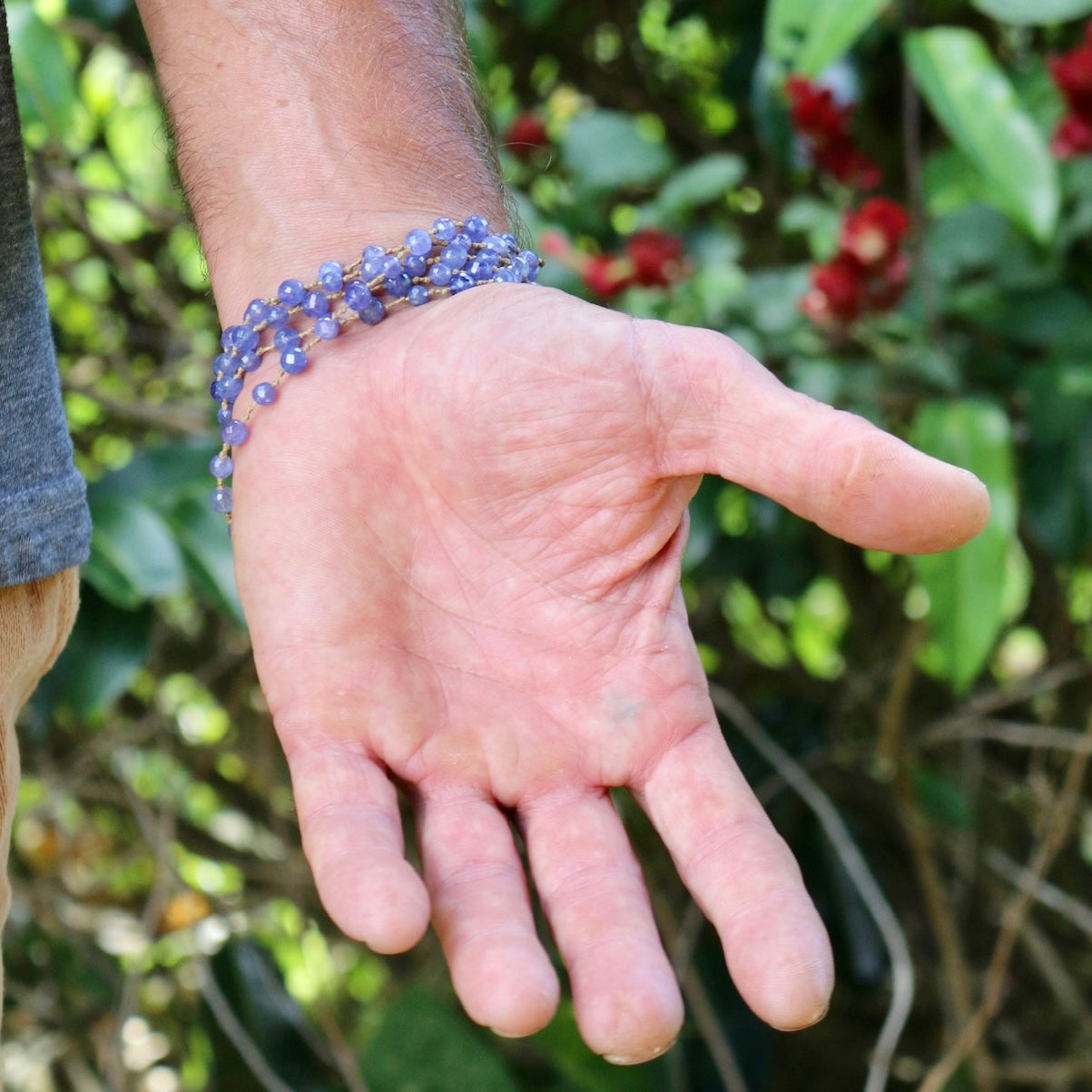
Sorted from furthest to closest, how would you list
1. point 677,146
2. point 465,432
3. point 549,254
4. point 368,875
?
1. point 677,146
2. point 549,254
3. point 465,432
4. point 368,875

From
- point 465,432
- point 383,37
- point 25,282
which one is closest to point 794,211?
point 383,37

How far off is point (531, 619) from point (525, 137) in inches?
36.5

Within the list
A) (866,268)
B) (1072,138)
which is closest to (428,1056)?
(866,268)

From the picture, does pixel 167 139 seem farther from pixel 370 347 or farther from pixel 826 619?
pixel 826 619

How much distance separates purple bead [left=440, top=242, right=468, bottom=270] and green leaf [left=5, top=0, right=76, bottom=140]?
53cm

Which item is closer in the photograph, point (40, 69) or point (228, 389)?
point (228, 389)

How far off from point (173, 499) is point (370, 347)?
411 millimetres

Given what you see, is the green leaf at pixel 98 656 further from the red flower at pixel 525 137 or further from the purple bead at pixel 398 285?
the red flower at pixel 525 137

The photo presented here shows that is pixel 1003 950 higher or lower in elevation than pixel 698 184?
lower

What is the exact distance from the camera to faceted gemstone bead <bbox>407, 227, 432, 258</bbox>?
31.0 inches

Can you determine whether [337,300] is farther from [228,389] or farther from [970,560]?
[970,560]

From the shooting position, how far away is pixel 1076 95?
4.07 ft

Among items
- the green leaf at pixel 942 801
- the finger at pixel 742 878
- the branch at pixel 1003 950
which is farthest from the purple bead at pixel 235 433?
the green leaf at pixel 942 801

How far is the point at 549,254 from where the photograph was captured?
1.35m
